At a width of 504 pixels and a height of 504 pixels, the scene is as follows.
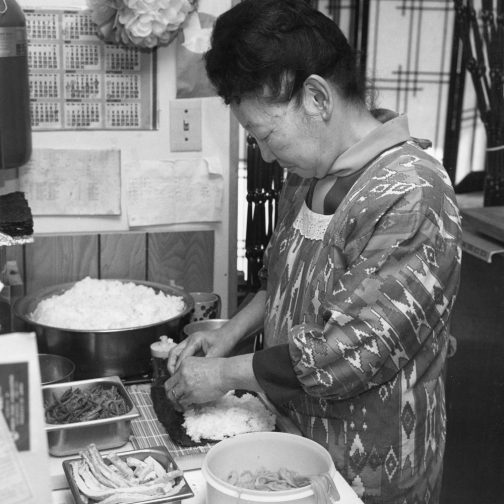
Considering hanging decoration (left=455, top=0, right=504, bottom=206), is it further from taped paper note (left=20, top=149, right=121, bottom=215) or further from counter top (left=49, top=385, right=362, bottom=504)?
counter top (left=49, top=385, right=362, bottom=504)

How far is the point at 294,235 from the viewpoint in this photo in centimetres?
185

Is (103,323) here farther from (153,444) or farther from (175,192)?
(175,192)

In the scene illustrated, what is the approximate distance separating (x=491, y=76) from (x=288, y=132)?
6.16ft

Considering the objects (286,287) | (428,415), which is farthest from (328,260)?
(428,415)

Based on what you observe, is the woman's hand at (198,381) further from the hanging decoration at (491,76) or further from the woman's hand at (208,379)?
the hanging decoration at (491,76)

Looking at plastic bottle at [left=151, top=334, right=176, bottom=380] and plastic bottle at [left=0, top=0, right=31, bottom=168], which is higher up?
plastic bottle at [left=0, top=0, right=31, bottom=168]

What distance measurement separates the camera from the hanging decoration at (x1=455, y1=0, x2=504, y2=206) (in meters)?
3.22

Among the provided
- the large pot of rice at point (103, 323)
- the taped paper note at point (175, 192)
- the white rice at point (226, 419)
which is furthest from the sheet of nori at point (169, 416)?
the taped paper note at point (175, 192)

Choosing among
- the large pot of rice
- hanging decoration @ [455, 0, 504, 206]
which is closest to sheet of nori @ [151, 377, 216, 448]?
the large pot of rice

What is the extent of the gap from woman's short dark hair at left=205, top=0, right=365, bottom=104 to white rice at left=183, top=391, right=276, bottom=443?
0.71 m

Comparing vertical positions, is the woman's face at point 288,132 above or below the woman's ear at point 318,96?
Result: below

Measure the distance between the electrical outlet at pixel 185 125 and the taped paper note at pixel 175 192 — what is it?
0.17 feet

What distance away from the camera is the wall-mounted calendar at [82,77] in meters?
2.49

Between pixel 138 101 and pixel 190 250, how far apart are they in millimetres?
542
